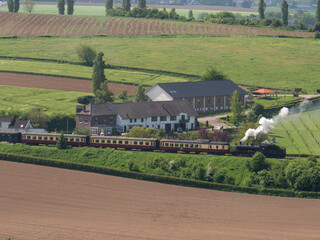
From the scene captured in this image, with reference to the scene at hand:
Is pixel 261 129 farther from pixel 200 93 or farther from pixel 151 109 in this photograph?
pixel 200 93

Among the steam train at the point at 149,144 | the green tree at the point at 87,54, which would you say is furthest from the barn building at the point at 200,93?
the green tree at the point at 87,54

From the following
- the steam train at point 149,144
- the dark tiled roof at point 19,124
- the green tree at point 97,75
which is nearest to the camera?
the steam train at point 149,144

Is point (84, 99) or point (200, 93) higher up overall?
point (200, 93)

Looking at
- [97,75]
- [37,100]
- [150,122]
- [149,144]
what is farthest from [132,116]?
[37,100]

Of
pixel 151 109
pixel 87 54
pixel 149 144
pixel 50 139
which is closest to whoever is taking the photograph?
pixel 149 144

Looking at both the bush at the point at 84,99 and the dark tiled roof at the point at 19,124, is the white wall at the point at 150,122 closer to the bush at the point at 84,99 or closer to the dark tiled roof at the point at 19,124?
the dark tiled roof at the point at 19,124

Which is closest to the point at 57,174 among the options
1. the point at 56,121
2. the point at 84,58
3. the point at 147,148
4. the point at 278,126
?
the point at 147,148

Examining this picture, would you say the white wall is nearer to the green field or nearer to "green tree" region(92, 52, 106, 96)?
"green tree" region(92, 52, 106, 96)
